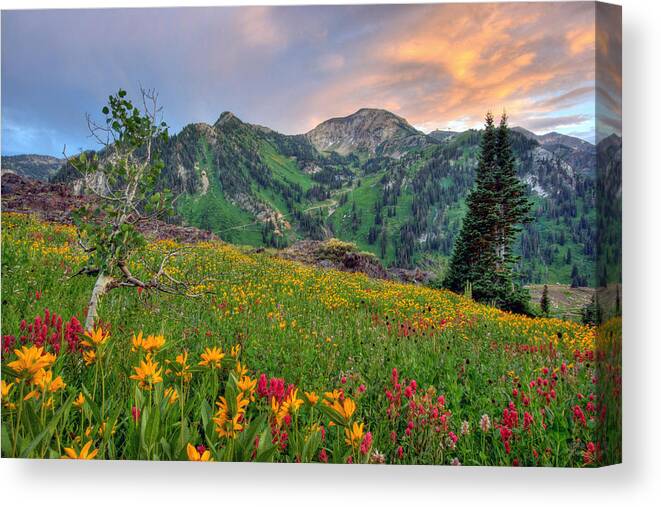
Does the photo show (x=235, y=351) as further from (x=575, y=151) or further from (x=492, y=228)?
(x=575, y=151)

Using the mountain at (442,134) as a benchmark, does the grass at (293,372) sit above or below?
below

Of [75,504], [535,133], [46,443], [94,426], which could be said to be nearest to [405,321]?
[535,133]

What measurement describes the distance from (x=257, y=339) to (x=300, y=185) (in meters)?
1.49

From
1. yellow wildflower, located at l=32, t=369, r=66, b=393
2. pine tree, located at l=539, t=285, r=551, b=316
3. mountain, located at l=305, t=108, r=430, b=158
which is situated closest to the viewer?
yellow wildflower, located at l=32, t=369, r=66, b=393

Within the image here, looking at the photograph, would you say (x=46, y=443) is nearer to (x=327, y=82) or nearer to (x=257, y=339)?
(x=257, y=339)

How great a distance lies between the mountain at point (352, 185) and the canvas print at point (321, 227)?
0.02 m

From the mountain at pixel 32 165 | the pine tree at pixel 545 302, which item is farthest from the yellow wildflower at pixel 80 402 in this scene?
the pine tree at pixel 545 302

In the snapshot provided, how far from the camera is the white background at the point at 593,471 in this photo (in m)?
3.88

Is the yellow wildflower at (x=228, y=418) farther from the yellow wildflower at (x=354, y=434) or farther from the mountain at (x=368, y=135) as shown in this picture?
the mountain at (x=368, y=135)

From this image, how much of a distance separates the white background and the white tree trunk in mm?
1151

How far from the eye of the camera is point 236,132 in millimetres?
4520

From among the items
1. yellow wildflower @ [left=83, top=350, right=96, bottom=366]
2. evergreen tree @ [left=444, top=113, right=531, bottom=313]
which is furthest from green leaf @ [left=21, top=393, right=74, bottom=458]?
evergreen tree @ [left=444, top=113, right=531, bottom=313]

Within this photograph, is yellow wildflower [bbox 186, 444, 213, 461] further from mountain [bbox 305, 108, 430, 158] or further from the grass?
mountain [bbox 305, 108, 430, 158]

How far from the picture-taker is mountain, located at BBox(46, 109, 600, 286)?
161 inches
